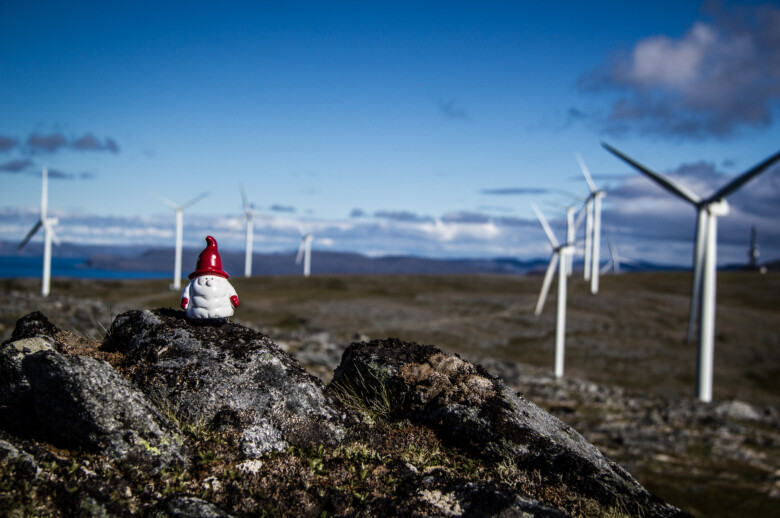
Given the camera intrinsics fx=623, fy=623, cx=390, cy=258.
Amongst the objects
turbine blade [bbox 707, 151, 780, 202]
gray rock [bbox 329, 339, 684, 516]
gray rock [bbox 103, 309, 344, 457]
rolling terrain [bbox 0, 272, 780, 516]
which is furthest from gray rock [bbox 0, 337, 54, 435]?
turbine blade [bbox 707, 151, 780, 202]

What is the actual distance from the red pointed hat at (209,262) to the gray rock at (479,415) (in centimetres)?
234

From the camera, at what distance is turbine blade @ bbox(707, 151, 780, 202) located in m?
40.6

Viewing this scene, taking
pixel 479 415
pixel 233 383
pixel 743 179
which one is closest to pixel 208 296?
pixel 233 383

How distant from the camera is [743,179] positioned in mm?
44250

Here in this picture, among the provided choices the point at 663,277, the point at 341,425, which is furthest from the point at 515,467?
the point at 663,277

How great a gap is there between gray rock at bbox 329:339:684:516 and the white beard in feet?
6.30

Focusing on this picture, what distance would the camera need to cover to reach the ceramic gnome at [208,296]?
28.5 ft

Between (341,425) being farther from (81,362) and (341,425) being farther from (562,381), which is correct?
(562,381)

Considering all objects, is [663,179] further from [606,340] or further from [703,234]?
[606,340]

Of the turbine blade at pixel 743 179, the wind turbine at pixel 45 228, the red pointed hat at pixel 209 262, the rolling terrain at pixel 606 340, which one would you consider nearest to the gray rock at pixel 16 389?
the rolling terrain at pixel 606 340

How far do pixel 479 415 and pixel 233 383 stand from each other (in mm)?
3035

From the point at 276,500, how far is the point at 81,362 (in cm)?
245

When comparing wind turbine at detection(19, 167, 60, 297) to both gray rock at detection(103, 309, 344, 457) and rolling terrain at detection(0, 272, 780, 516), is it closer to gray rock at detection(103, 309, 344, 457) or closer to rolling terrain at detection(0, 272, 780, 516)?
rolling terrain at detection(0, 272, 780, 516)

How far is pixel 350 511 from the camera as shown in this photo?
19.6 feet
